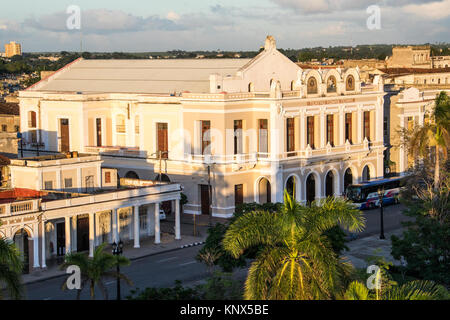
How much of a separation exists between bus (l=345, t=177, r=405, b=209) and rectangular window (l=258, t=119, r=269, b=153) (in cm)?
708

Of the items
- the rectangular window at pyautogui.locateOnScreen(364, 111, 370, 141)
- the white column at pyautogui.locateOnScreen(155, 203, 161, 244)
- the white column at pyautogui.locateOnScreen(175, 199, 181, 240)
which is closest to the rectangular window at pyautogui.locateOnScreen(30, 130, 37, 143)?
the white column at pyautogui.locateOnScreen(175, 199, 181, 240)

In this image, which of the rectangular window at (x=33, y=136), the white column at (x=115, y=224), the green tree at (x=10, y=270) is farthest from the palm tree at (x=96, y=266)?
the rectangular window at (x=33, y=136)

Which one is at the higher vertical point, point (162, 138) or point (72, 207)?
point (162, 138)

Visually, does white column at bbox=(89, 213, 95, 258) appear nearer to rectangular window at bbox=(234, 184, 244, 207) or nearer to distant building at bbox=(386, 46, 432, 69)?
rectangular window at bbox=(234, 184, 244, 207)

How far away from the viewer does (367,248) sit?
50.9m

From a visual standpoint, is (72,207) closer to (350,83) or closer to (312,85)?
(312,85)

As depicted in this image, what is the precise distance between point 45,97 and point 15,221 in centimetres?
2934

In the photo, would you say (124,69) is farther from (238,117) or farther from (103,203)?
(103,203)

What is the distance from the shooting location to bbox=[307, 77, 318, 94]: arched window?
2569 inches

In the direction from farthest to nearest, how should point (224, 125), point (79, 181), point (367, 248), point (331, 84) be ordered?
1. point (331, 84)
2. point (224, 125)
3. point (79, 181)
4. point (367, 248)

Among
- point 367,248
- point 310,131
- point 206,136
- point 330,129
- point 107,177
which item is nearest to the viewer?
point 367,248

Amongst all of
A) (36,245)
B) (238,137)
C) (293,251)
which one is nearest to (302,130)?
(238,137)

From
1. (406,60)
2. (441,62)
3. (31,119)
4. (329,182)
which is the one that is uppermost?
(406,60)

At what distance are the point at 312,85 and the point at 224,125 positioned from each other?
8857mm
